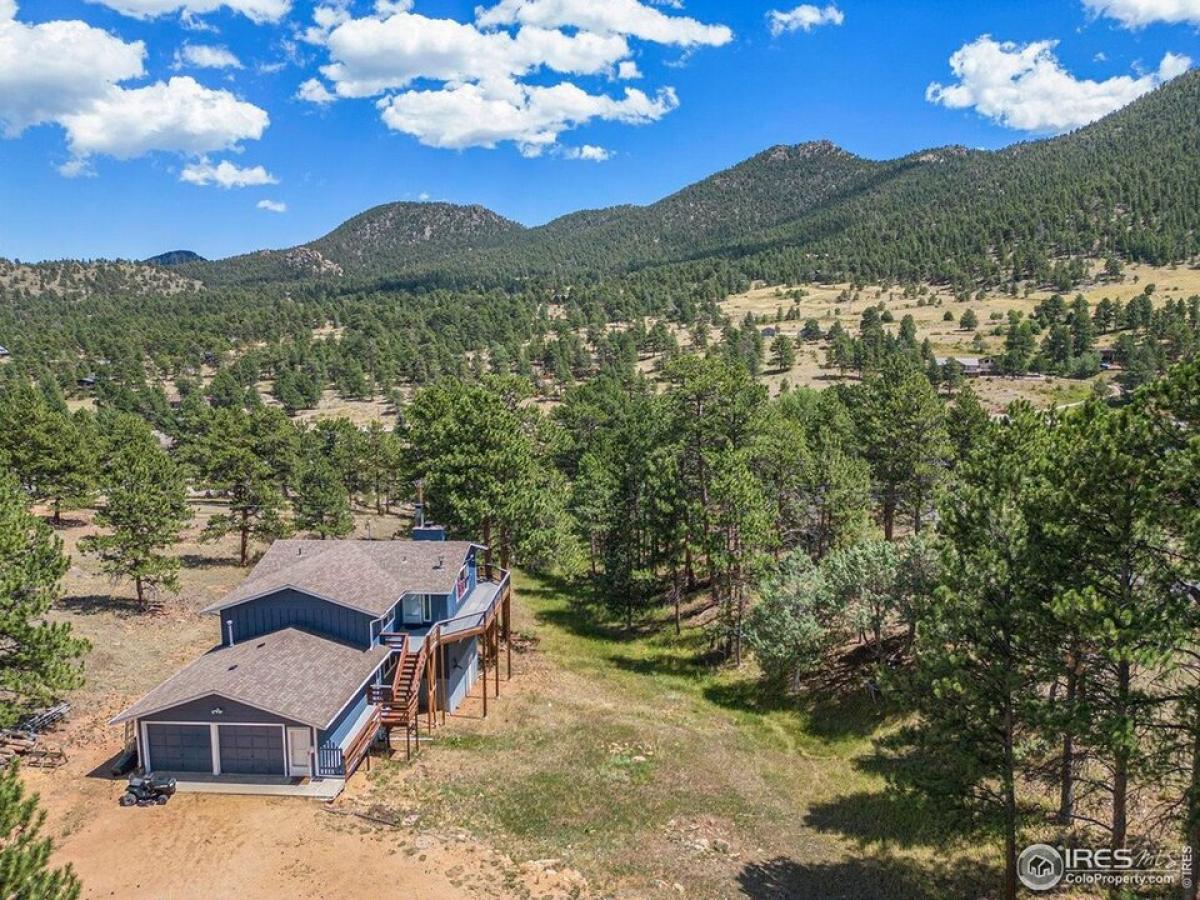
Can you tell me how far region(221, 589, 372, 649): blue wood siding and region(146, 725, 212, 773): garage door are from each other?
4.63 metres

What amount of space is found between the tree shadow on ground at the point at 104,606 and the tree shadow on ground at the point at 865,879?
33.3 m

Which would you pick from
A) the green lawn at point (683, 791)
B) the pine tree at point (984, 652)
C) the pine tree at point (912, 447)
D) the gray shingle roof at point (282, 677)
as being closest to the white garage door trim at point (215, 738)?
the gray shingle roof at point (282, 677)

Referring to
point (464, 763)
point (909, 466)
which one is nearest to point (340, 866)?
point (464, 763)

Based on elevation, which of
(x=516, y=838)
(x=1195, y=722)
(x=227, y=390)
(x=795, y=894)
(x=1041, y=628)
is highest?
(x=227, y=390)

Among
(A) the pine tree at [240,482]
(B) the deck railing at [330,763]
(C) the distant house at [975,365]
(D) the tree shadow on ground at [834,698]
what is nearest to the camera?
(B) the deck railing at [330,763]

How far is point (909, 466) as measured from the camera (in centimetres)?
4347

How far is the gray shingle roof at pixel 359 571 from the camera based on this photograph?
90.2ft

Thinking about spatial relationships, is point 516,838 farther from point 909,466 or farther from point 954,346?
point 954,346

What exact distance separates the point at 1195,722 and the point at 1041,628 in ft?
9.94

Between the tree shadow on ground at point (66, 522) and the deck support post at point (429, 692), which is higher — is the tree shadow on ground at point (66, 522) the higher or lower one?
the higher one

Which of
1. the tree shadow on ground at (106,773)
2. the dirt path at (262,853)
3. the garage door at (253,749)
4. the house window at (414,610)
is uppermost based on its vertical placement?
the house window at (414,610)

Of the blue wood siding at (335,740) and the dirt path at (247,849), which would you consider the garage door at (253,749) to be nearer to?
the dirt path at (247,849)

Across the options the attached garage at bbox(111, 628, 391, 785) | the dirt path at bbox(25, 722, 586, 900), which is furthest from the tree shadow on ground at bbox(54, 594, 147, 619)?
the dirt path at bbox(25, 722, 586, 900)

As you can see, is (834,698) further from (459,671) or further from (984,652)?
(459,671)
